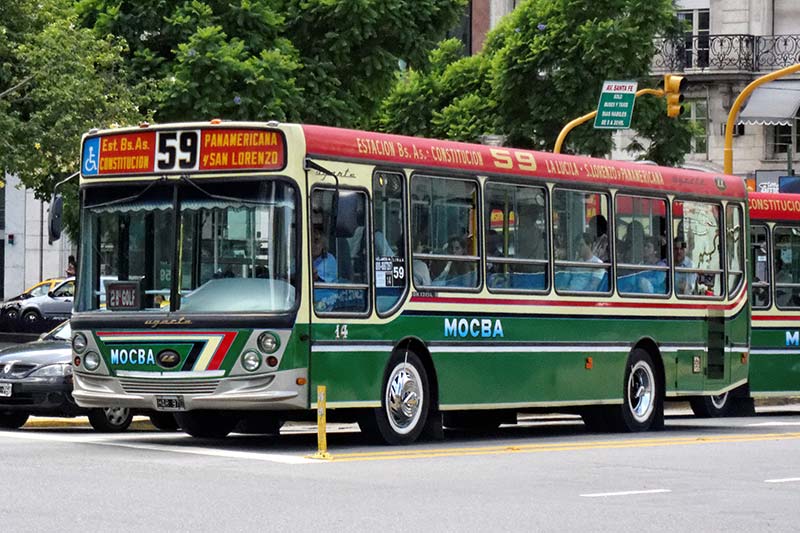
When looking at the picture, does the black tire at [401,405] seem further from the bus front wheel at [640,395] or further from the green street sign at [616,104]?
the green street sign at [616,104]

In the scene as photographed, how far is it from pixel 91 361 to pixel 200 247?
1470 mm

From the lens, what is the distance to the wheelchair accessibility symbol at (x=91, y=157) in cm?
1717

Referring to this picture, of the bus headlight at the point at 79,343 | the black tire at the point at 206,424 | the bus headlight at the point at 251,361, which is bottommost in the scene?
the black tire at the point at 206,424

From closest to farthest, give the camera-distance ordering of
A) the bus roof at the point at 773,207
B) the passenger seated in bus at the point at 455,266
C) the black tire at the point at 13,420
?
the passenger seated in bus at the point at 455,266
the black tire at the point at 13,420
the bus roof at the point at 773,207

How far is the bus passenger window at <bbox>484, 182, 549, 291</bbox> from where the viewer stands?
60.4 ft

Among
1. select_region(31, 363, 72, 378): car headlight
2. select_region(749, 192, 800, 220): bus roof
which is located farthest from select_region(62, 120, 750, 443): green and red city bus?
select_region(749, 192, 800, 220): bus roof

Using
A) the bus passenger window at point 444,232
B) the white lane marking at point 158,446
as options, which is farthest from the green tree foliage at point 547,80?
the white lane marking at point 158,446

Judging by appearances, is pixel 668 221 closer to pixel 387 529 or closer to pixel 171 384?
pixel 171 384

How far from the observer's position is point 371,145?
55.8 ft

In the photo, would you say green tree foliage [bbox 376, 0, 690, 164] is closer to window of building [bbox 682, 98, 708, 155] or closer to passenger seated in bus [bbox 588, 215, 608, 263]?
window of building [bbox 682, 98, 708, 155]

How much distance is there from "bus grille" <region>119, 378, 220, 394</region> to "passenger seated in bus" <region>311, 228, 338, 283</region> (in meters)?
1.25

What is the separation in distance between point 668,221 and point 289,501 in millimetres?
10220

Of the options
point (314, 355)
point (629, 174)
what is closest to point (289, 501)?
point (314, 355)

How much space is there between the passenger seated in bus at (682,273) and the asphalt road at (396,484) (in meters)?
2.62
